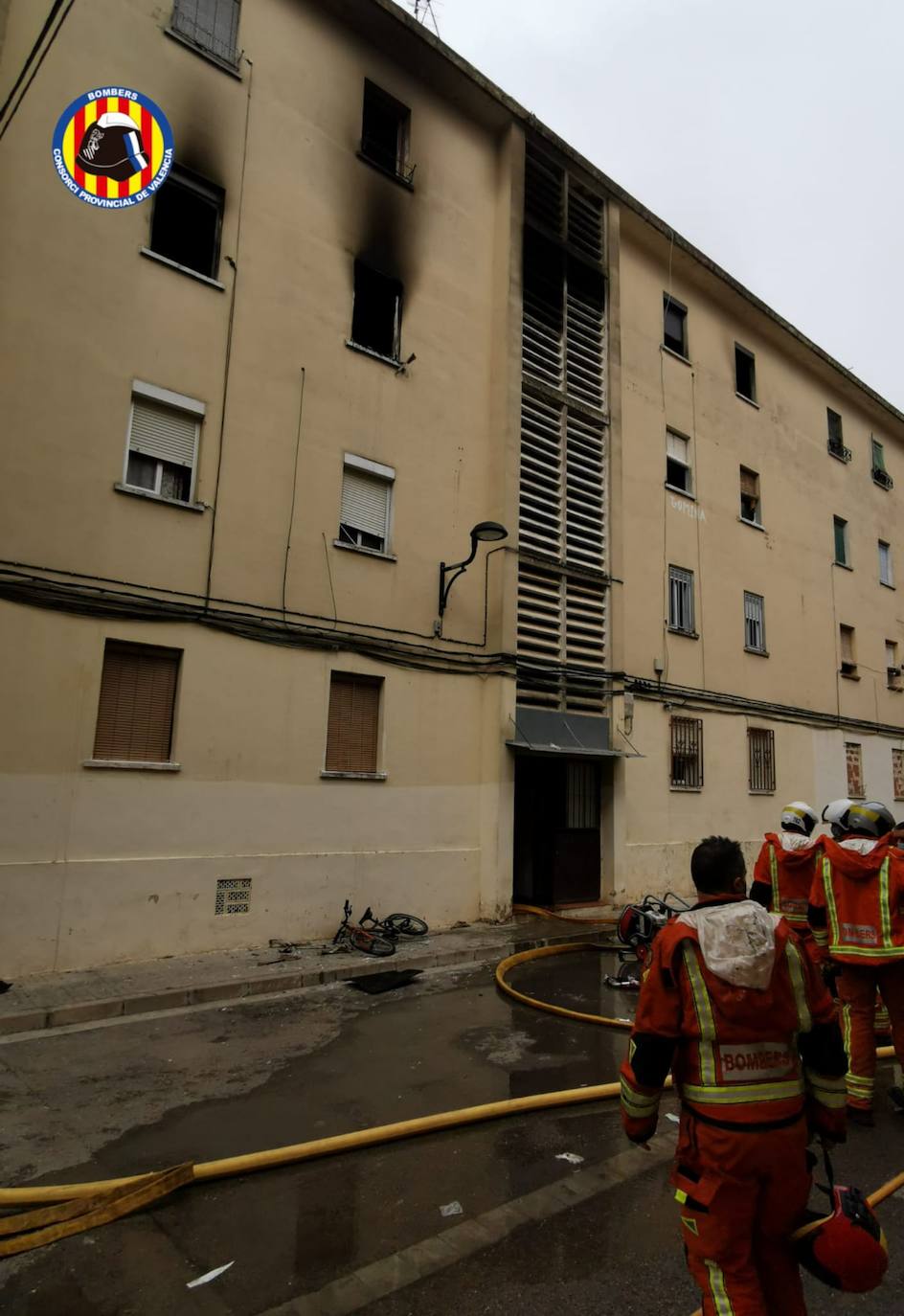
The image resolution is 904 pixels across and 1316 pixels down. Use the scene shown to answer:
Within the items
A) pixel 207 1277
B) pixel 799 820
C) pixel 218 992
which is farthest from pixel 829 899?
pixel 218 992

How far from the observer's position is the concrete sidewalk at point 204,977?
697 cm

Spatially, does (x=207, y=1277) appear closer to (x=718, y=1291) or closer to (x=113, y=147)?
(x=718, y=1291)

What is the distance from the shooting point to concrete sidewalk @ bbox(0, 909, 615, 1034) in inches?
274

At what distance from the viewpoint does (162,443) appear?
967cm

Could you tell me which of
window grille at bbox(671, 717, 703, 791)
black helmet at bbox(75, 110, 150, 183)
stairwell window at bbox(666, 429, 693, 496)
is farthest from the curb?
stairwell window at bbox(666, 429, 693, 496)

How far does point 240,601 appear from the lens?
986 cm

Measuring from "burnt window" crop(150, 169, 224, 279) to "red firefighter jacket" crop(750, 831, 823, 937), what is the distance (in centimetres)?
973

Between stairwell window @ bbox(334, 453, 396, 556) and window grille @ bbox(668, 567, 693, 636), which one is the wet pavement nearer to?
stairwell window @ bbox(334, 453, 396, 556)

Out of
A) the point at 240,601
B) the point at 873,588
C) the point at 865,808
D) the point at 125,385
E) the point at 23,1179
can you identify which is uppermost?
the point at 873,588

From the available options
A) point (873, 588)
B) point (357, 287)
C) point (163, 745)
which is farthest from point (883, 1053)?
point (873, 588)

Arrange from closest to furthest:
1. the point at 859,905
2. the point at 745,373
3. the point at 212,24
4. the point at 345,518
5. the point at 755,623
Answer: the point at 859,905 < the point at 212,24 < the point at 345,518 < the point at 755,623 < the point at 745,373

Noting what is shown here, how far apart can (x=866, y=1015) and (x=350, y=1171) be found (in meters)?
3.36

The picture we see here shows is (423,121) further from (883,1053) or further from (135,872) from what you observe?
(883,1053)

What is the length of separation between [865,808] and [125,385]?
29.5ft
